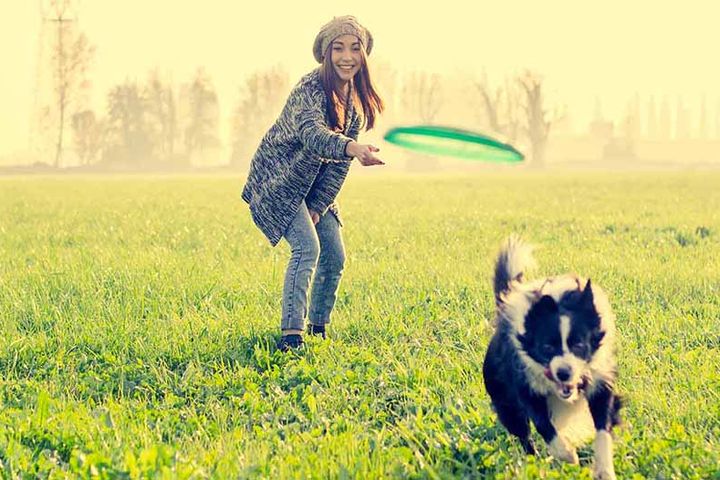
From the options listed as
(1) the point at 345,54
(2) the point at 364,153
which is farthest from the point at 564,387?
(1) the point at 345,54

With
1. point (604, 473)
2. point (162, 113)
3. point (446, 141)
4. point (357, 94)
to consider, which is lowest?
point (604, 473)

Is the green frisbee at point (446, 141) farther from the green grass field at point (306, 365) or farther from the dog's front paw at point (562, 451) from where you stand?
the dog's front paw at point (562, 451)

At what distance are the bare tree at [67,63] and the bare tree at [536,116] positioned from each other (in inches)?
1285

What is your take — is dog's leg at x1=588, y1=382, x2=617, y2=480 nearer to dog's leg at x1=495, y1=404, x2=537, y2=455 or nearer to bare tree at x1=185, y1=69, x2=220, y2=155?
dog's leg at x1=495, y1=404, x2=537, y2=455

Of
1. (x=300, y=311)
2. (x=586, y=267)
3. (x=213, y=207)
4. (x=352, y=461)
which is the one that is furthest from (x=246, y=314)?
(x=213, y=207)

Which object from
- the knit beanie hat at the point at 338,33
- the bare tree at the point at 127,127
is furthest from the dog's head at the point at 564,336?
the bare tree at the point at 127,127

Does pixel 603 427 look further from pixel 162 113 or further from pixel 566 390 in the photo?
pixel 162 113

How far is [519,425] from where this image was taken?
4.18 m

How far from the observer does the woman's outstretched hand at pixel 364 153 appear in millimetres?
5069

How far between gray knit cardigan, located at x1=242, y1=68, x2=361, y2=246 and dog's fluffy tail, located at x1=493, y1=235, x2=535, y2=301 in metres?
1.30

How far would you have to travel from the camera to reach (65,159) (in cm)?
7100

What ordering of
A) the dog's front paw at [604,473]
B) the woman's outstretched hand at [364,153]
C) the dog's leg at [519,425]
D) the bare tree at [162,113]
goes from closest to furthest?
the dog's front paw at [604,473], the dog's leg at [519,425], the woman's outstretched hand at [364,153], the bare tree at [162,113]

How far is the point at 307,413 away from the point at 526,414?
1.27m

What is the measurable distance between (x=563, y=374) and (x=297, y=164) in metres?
2.70
